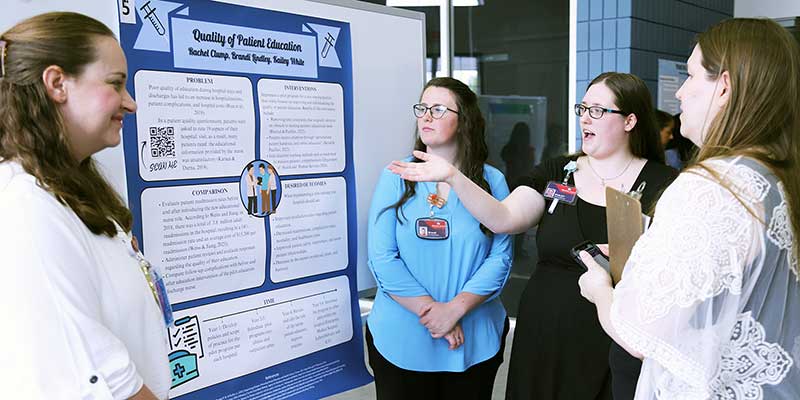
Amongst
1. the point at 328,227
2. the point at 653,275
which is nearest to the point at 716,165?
the point at 653,275

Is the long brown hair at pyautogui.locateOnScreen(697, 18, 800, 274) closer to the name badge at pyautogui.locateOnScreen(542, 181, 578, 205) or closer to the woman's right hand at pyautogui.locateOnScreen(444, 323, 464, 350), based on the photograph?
the name badge at pyautogui.locateOnScreen(542, 181, 578, 205)

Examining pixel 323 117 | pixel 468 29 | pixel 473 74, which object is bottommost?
pixel 323 117

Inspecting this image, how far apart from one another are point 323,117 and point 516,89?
3.46 metres

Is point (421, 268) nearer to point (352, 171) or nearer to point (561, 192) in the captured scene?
point (352, 171)

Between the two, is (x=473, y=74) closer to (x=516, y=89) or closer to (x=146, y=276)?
(x=516, y=89)

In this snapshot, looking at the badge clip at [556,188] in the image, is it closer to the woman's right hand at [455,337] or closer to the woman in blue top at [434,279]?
the woman in blue top at [434,279]

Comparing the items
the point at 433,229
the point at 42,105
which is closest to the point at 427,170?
the point at 433,229

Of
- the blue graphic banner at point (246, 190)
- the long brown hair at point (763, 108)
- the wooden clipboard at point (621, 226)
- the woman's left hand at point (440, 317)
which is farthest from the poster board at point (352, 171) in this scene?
the long brown hair at point (763, 108)

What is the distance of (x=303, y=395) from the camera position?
6.95ft

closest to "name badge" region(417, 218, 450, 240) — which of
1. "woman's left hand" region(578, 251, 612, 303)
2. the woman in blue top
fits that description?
the woman in blue top

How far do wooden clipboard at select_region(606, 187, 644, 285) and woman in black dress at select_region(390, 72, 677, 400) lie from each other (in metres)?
0.60

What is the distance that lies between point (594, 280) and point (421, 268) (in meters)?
0.77

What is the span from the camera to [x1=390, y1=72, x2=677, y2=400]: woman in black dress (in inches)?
81.2

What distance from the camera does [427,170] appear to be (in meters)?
2.07
